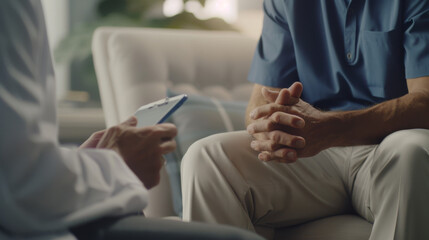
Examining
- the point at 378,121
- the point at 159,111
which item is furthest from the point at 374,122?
the point at 159,111

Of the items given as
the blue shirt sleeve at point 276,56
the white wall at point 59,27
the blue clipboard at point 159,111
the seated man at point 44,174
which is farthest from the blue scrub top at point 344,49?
the white wall at point 59,27

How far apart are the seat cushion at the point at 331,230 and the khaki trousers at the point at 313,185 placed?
20 millimetres

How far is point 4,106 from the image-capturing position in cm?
45

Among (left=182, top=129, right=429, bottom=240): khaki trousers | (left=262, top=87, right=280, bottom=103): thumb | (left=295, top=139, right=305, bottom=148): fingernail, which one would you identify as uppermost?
(left=262, top=87, right=280, bottom=103): thumb

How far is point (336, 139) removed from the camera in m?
1.08

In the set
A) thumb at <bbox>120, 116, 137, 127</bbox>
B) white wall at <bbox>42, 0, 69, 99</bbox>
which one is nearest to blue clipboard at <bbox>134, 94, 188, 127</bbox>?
thumb at <bbox>120, 116, 137, 127</bbox>

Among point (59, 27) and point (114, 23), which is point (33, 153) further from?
point (59, 27)

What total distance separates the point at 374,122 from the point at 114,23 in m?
2.06

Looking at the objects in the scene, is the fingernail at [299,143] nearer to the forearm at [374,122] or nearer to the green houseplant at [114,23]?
the forearm at [374,122]

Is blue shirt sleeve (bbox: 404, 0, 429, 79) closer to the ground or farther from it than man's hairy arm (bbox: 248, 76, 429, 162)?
farther from it

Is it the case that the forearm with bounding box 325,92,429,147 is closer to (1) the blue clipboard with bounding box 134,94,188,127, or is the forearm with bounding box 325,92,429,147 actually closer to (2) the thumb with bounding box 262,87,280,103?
(2) the thumb with bounding box 262,87,280,103

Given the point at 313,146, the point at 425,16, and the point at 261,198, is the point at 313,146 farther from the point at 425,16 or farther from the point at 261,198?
the point at 425,16

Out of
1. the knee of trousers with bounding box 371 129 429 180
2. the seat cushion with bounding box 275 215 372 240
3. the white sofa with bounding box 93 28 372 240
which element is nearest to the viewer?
the knee of trousers with bounding box 371 129 429 180

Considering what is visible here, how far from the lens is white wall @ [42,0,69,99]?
116 inches
